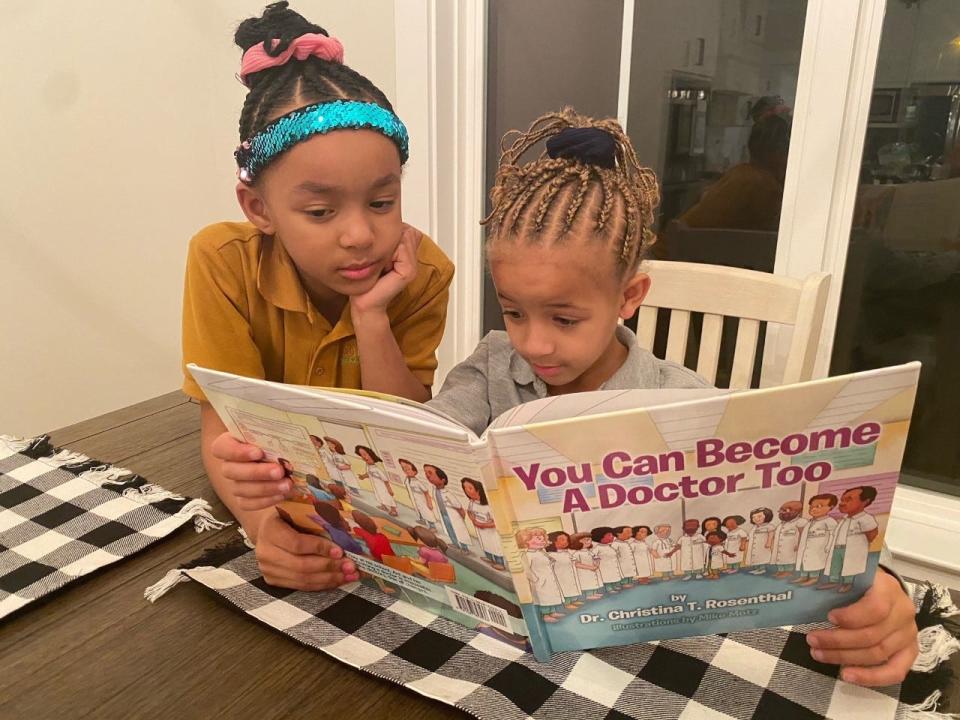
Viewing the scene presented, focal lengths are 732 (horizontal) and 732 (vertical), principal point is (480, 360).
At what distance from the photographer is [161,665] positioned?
25.2 inches

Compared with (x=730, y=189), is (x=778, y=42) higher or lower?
higher

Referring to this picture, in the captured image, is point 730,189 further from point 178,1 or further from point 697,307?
point 178,1

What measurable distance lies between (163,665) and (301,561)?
0.15m

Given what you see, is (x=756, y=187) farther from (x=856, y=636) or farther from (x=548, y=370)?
(x=856, y=636)

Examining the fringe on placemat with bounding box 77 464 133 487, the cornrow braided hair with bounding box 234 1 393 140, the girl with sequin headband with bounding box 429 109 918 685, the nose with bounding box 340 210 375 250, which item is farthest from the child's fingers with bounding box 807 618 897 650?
the fringe on placemat with bounding box 77 464 133 487

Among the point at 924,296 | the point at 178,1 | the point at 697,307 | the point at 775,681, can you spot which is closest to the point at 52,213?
the point at 178,1

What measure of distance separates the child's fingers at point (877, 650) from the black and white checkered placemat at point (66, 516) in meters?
0.67

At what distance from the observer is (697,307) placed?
1182mm

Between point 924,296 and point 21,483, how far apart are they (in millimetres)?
1616

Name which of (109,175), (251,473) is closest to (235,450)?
(251,473)

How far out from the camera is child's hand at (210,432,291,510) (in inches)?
27.3

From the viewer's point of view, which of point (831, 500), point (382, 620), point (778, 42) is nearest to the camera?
point (831, 500)

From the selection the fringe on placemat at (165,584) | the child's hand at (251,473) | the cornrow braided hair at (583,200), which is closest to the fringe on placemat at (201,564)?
the fringe on placemat at (165,584)

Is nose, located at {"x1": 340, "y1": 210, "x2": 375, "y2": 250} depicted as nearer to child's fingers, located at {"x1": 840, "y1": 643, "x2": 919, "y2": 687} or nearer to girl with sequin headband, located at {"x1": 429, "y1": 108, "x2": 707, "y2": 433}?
girl with sequin headband, located at {"x1": 429, "y1": 108, "x2": 707, "y2": 433}
